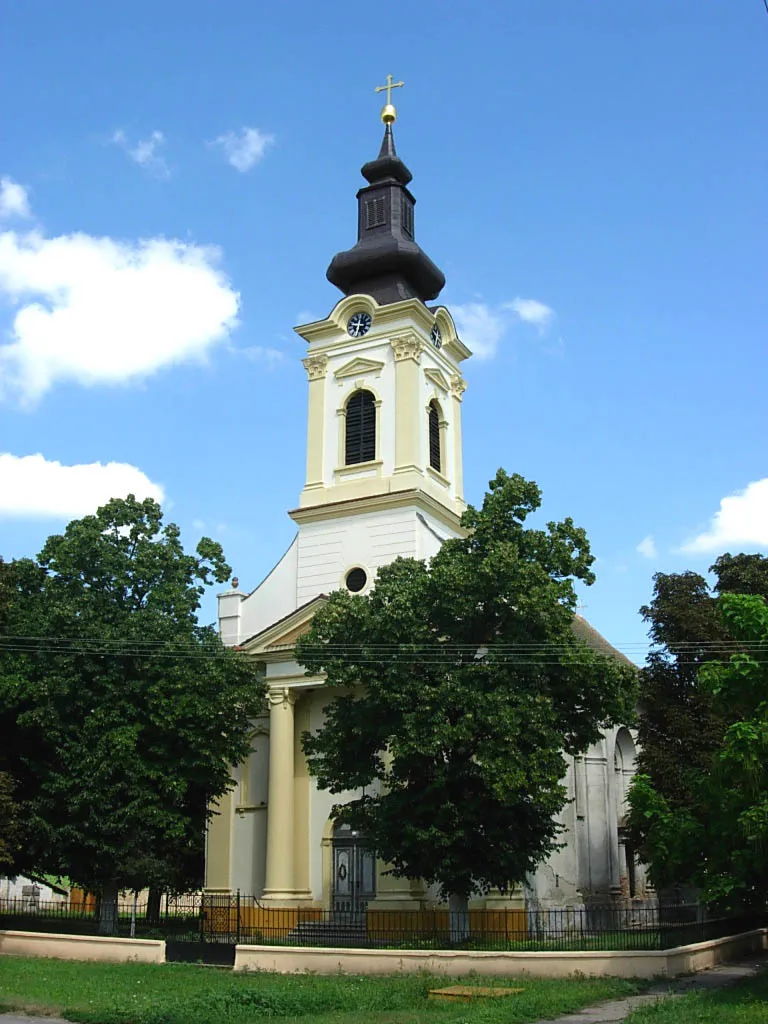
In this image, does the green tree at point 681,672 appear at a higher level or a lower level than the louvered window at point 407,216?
lower

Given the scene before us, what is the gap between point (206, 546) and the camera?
3203 centimetres

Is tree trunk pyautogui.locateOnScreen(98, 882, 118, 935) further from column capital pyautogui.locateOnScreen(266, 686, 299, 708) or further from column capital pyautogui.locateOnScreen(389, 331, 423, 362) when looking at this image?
column capital pyautogui.locateOnScreen(389, 331, 423, 362)

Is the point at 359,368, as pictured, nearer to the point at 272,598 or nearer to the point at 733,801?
the point at 272,598

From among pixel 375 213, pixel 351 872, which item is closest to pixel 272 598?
pixel 351 872

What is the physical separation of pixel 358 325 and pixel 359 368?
5.48ft

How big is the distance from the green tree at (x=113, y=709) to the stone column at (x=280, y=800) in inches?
81.5

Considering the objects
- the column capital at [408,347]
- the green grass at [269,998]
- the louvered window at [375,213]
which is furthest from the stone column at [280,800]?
the louvered window at [375,213]

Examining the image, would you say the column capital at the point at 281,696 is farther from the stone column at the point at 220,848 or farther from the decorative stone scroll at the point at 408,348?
the decorative stone scroll at the point at 408,348

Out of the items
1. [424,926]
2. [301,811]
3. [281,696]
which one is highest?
[281,696]

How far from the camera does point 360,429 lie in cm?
3703

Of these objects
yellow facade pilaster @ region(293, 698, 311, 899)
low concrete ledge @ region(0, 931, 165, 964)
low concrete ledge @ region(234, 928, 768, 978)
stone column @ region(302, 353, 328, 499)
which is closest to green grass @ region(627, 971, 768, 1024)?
low concrete ledge @ region(234, 928, 768, 978)

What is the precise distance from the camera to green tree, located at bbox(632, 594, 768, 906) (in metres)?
17.3

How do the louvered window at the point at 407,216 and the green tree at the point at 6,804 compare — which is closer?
the green tree at the point at 6,804

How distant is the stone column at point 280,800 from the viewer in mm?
31094
